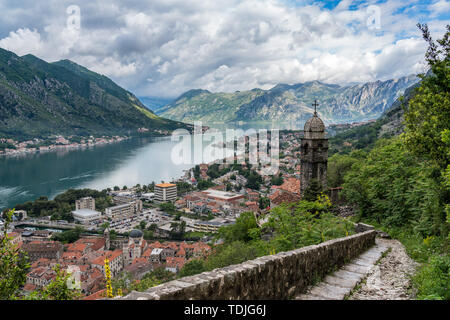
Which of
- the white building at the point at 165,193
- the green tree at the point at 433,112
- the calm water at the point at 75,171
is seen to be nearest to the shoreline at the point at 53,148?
the calm water at the point at 75,171

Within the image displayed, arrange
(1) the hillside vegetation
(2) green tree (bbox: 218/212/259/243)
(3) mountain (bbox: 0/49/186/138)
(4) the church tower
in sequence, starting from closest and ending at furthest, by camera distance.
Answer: (1) the hillside vegetation
(4) the church tower
(2) green tree (bbox: 218/212/259/243)
(3) mountain (bbox: 0/49/186/138)

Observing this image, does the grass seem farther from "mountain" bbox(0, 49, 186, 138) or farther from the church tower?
"mountain" bbox(0, 49, 186, 138)

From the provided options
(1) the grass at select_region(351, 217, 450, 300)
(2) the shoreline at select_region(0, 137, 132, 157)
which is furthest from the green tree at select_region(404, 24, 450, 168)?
(2) the shoreline at select_region(0, 137, 132, 157)

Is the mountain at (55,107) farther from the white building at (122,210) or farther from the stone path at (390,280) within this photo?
the stone path at (390,280)

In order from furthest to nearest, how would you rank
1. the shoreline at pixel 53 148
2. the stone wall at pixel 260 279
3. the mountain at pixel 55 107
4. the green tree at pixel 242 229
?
the mountain at pixel 55 107, the shoreline at pixel 53 148, the green tree at pixel 242 229, the stone wall at pixel 260 279

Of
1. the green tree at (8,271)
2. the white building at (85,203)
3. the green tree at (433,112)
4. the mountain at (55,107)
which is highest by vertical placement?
the mountain at (55,107)

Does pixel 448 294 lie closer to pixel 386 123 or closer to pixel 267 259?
pixel 267 259

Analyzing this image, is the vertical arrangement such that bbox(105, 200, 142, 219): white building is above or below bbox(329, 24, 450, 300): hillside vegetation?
below
